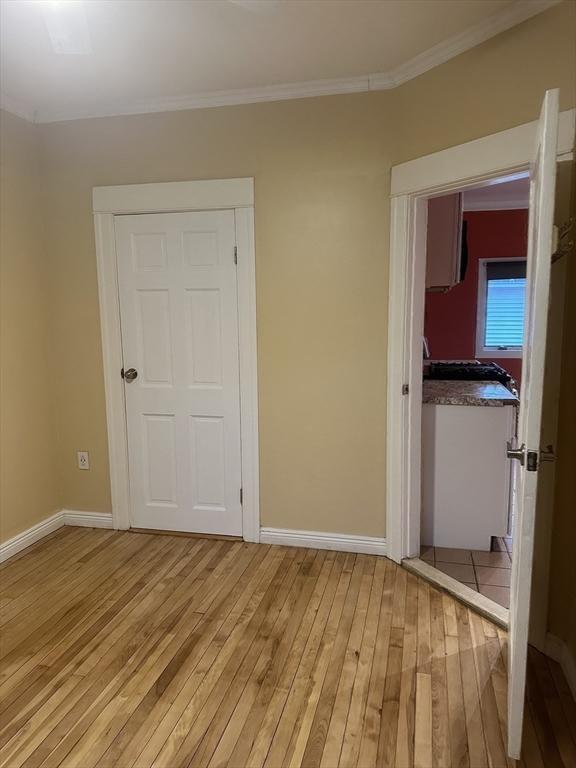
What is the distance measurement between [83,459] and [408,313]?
2.20 meters

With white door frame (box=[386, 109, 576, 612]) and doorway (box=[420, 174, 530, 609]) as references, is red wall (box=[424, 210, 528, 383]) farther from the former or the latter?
white door frame (box=[386, 109, 576, 612])

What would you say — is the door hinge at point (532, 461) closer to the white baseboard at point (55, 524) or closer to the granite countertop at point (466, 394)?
the granite countertop at point (466, 394)

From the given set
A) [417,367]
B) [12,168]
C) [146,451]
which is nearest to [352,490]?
[417,367]

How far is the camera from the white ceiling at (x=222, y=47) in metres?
1.94

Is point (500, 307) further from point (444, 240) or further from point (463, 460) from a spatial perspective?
point (463, 460)

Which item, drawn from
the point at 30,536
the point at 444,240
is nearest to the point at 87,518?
the point at 30,536

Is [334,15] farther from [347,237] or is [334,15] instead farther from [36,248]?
[36,248]

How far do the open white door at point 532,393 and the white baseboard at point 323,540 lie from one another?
1336 mm

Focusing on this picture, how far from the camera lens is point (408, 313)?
2.61m

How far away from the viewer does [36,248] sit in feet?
10.0

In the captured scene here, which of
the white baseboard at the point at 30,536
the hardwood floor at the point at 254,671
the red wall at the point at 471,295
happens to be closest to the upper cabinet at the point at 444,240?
the hardwood floor at the point at 254,671

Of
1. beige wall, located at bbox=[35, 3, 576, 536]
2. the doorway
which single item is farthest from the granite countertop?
beige wall, located at bbox=[35, 3, 576, 536]

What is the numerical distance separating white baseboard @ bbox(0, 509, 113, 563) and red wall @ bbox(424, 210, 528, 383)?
3860 millimetres

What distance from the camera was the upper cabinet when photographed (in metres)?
3.18
